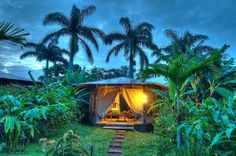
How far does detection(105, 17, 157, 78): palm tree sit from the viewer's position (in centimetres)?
2177

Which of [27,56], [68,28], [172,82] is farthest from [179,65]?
[27,56]

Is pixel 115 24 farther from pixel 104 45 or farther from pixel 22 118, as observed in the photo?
pixel 22 118

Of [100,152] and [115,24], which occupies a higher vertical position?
[115,24]

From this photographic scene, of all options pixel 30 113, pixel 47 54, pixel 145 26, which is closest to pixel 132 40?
pixel 145 26

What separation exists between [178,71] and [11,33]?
3649 mm

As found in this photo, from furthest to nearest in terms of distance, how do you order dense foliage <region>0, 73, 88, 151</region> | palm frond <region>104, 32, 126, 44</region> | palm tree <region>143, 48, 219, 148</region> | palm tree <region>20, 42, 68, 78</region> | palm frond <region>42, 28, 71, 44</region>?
palm tree <region>20, 42, 68, 78</region> < palm frond <region>104, 32, 126, 44</region> < palm frond <region>42, 28, 71, 44</region> < dense foliage <region>0, 73, 88, 151</region> < palm tree <region>143, 48, 219, 148</region>

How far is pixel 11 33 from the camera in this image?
344cm

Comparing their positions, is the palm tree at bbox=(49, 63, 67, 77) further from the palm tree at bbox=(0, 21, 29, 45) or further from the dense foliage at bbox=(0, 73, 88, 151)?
the palm tree at bbox=(0, 21, 29, 45)

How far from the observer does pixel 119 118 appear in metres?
14.1

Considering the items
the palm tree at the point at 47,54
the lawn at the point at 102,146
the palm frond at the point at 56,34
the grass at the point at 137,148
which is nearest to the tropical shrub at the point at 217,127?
the grass at the point at 137,148

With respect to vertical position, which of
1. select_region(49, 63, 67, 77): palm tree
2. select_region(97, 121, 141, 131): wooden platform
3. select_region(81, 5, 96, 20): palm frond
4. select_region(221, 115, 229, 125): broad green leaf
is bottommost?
select_region(97, 121, 141, 131): wooden platform

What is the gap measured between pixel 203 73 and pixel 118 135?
499 centimetres

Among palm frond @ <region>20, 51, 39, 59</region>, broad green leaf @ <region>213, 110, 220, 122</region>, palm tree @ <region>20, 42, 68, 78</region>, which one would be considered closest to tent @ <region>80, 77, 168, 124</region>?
broad green leaf @ <region>213, 110, 220, 122</region>

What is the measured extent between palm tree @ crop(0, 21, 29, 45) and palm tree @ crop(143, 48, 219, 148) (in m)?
3.05
